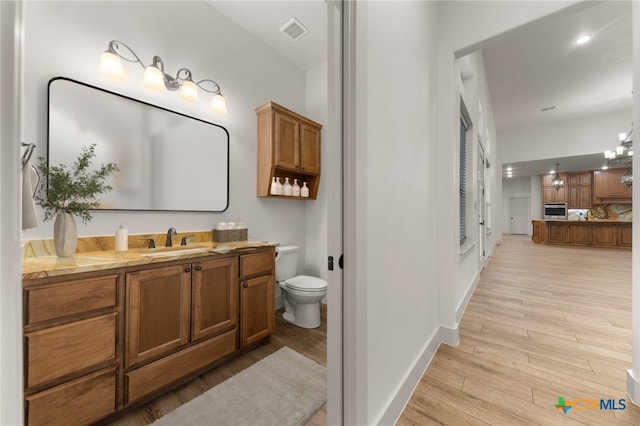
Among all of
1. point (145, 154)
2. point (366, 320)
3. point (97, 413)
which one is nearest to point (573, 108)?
point (366, 320)

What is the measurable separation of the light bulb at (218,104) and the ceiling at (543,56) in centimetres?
90

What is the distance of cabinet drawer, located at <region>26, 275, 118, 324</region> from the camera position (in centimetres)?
110

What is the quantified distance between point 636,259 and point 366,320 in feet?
5.54

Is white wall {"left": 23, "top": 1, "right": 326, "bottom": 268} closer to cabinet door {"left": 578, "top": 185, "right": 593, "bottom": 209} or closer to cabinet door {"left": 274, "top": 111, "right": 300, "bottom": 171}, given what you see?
cabinet door {"left": 274, "top": 111, "right": 300, "bottom": 171}

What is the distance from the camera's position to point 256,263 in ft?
6.85

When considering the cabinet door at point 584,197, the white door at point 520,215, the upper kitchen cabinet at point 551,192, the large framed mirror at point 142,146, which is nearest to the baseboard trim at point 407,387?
the large framed mirror at point 142,146

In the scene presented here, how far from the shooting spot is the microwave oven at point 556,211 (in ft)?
28.9

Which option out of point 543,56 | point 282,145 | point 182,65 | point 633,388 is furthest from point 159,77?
point 543,56

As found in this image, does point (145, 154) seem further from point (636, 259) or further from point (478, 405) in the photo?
point (636, 259)

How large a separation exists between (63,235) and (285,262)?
1.77 m

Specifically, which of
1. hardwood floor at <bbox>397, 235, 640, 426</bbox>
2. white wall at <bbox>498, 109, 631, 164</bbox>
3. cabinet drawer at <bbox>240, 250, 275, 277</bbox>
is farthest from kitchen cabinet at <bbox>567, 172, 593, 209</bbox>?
cabinet drawer at <bbox>240, 250, 275, 277</bbox>

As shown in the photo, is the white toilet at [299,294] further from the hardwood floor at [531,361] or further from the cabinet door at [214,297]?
the hardwood floor at [531,361]

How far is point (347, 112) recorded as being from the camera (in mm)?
1031

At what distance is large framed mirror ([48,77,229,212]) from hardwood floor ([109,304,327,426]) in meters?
1.30
